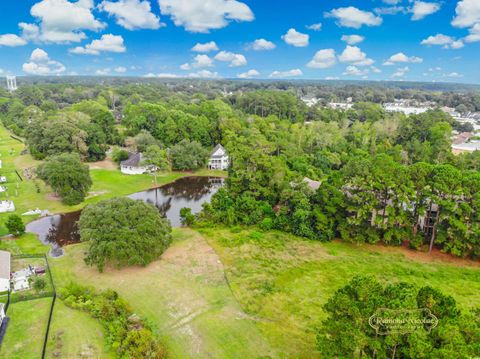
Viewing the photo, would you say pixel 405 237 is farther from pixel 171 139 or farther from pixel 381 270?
pixel 171 139

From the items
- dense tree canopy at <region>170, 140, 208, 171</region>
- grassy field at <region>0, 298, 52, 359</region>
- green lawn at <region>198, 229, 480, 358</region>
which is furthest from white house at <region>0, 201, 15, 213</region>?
dense tree canopy at <region>170, 140, 208, 171</region>

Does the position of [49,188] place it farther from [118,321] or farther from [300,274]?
[300,274]

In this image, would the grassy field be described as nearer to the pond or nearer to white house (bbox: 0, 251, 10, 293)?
white house (bbox: 0, 251, 10, 293)

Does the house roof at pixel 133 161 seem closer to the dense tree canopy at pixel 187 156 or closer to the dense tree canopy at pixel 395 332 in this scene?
the dense tree canopy at pixel 187 156

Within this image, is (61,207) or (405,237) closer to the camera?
(405,237)

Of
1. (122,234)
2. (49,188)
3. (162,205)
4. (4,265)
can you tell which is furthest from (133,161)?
(4,265)

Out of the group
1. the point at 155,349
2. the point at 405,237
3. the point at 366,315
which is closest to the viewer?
the point at 366,315

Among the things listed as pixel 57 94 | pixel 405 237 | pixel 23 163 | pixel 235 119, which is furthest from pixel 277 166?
pixel 57 94

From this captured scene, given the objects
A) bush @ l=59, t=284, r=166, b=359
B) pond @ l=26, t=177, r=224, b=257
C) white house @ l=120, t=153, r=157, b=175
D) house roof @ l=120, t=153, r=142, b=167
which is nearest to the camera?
bush @ l=59, t=284, r=166, b=359
